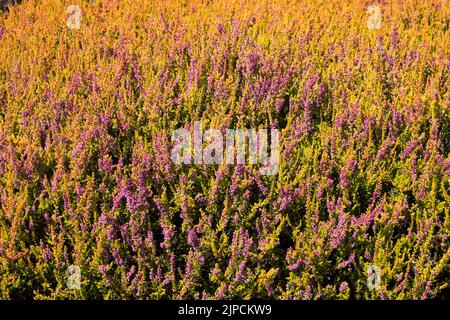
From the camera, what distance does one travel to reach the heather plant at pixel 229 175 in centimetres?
216

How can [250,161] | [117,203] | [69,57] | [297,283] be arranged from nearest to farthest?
[297,283]
[117,203]
[250,161]
[69,57]

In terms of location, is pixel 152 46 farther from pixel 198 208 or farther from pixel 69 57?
pixel 198 208

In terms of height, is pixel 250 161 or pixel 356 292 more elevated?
pixel 250 161

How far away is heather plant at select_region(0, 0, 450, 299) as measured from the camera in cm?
216

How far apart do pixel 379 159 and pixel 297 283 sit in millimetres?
890

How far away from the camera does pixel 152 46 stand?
3.94 m

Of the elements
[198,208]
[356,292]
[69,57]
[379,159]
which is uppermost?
[69,57]

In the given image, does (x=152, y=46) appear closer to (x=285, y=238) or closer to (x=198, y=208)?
(x=198, y=208)

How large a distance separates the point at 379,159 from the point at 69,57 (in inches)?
101

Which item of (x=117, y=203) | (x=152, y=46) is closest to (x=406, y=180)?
(x=117, y=203)

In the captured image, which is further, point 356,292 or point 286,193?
point 286,193

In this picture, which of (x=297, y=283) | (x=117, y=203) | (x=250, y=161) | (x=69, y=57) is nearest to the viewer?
(x=297, y=283)

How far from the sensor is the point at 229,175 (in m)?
2.47

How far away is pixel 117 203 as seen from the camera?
2.34 meters
